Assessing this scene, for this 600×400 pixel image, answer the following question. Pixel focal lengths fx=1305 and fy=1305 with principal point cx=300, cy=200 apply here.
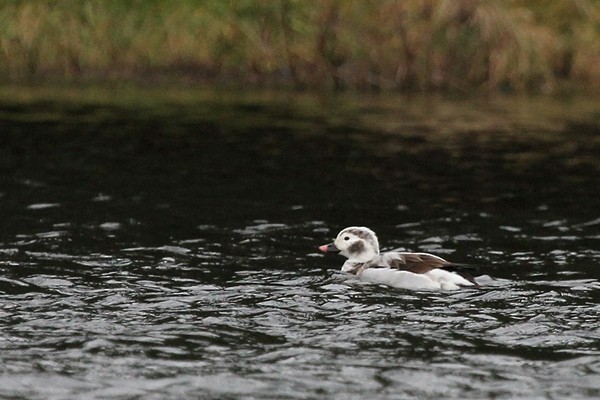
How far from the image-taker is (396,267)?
1330 centimetres

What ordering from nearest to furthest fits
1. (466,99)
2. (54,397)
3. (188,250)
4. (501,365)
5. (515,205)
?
(54,397)
(501,365)
(188,250)
(515,205)
(466,99)

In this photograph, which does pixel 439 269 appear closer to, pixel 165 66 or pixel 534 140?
pixel 534 140

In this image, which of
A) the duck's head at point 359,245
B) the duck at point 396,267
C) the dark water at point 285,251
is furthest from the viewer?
the duck's head at point 359,245

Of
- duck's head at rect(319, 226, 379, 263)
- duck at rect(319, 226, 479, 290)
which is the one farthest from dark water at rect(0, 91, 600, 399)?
duck's head at rect(319, 226, 379, 263)

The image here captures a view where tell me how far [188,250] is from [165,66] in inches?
854

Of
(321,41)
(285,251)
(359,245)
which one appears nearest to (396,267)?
(359,245)

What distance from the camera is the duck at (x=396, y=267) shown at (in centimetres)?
1270

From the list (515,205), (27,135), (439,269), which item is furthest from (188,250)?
(27,135)

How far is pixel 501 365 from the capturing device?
9.79 m

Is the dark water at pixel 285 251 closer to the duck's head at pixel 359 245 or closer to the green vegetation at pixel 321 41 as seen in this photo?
the duck's head at pixel 359 245

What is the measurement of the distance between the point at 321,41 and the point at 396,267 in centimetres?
2229

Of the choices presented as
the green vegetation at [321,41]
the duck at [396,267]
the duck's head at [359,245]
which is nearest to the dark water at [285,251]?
the duck at [396,267]

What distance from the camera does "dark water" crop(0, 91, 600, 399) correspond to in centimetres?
960

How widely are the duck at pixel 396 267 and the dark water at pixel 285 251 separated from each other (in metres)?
0.17
